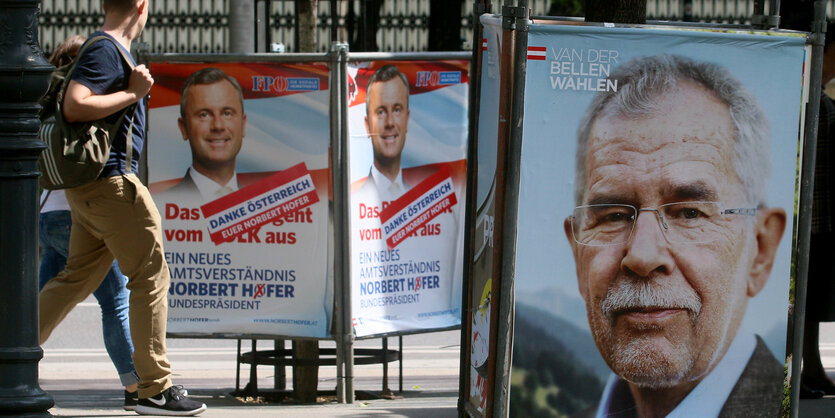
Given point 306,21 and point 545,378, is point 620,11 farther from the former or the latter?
point 306,21

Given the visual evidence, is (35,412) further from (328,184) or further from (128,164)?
(328,184)

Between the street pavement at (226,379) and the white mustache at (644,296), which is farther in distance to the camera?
the street pavement at (226,379)

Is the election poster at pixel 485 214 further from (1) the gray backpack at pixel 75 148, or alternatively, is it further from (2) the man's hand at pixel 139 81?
(1) the gray backpack at pixel 75 148

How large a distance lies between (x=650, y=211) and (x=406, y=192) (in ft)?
8.15

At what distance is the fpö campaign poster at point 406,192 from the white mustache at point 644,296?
2318 mm

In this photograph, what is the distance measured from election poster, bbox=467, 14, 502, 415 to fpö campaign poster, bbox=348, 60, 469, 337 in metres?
1.89

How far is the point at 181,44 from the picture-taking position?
18.7m

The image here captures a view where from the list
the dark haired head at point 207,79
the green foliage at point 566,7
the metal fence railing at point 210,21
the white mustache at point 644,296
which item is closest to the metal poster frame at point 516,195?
the white mustache at point 644,296

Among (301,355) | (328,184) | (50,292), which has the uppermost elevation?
(328,184)

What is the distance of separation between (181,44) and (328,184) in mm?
13101

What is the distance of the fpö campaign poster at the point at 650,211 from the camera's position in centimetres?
407

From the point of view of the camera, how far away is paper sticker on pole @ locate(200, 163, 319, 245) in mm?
6234

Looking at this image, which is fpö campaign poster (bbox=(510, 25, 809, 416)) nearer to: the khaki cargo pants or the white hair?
the white hair

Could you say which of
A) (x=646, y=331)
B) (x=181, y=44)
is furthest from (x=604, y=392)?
(x=181, y=44)
